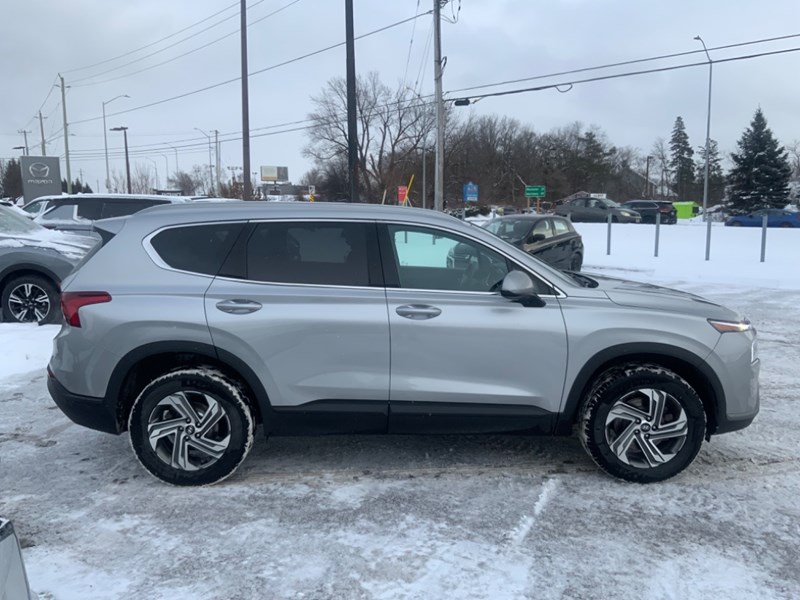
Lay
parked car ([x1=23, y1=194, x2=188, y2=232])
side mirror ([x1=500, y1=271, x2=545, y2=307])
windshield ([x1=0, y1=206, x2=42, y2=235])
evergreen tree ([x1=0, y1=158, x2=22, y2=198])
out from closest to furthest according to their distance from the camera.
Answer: side mirror ([x1=500, y1=271, x2=545, y2=307]), windshield ([x1=0, y1=206, x2=42, y2=235]), parked car ([x1=23, y1=194, x2=188, y2=232]), evergreen tree ([x1=0, y1=158, x2=22, y2=198])

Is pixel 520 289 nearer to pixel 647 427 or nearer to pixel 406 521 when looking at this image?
pixel 647 427

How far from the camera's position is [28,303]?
856cm

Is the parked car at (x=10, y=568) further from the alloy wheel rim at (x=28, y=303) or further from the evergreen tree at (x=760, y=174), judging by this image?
the evergreen tree at (x=760, y=174)

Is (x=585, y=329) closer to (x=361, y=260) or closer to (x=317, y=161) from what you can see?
(x=361, y=260)

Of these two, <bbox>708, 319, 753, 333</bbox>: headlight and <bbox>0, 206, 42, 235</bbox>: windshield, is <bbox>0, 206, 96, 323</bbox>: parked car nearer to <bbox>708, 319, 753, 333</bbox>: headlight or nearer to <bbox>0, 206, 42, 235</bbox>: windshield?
<bbox>0, 206, 42, 235</bbox>: windshield

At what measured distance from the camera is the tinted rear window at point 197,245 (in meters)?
4.05

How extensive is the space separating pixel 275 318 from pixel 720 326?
269 cm

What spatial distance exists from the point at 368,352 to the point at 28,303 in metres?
6.57

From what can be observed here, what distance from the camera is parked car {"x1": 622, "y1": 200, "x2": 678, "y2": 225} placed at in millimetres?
41312

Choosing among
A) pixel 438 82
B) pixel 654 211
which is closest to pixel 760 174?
pixel 654 211

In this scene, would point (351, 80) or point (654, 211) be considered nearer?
point (351, 80)

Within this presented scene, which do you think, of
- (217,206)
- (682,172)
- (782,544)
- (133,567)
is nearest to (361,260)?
(217,206)

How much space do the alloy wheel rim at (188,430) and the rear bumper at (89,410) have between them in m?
0.28

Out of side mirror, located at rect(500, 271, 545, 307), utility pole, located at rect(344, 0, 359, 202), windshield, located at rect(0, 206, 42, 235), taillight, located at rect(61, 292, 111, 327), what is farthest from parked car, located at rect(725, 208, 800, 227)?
taillight, located at rect(61, 292, 111, 327)
